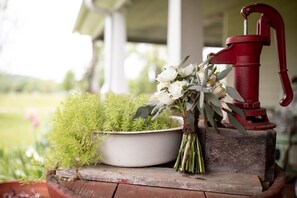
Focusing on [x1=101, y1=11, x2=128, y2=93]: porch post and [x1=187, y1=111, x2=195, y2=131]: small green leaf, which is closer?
[x1=187, y1=111, x2=195, y2=131]: small green leaf

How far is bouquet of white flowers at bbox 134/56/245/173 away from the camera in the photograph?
0.69 m

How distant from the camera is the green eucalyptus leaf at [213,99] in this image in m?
0.66

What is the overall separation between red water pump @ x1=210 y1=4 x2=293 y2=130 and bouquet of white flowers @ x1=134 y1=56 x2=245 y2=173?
0.06 metres

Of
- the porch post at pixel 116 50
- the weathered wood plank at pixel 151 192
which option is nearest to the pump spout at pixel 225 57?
the weathered wood plank at pixel 151 192

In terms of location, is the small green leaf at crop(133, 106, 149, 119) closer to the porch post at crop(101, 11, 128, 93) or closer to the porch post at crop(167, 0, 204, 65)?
the porch post at crop(167, 0, 204, 65)

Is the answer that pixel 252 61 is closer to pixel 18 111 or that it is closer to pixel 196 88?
pixel 196 88

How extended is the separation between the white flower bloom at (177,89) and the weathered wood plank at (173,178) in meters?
0.21

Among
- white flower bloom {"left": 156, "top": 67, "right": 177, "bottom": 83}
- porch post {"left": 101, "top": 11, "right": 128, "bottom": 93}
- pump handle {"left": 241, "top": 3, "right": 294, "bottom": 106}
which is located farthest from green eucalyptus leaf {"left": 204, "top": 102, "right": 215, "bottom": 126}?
porch post {"left": 101, "top": 11, "right": 128, "bottom": 93}

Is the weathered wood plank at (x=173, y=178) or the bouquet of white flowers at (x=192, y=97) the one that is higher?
the bouquet of white flowers at (x=192, y=97)

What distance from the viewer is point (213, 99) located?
0.67m

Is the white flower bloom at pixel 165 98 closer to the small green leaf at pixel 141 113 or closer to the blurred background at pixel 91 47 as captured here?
the small green leaf at pixel 141 113

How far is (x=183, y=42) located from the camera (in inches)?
66.2

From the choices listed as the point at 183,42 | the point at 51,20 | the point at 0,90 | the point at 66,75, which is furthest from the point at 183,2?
the point at 66,75

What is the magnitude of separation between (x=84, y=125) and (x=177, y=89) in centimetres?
28
